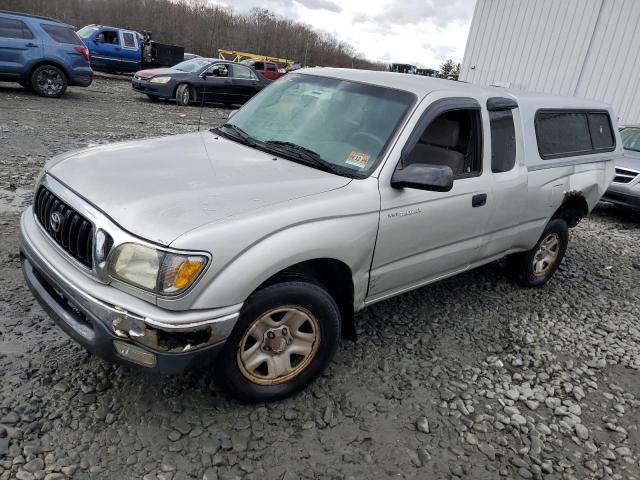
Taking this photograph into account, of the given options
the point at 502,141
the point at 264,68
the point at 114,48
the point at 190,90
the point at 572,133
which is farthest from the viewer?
the point at 264,68

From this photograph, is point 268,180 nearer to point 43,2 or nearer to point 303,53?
point 43,2

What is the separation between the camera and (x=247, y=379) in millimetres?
2623

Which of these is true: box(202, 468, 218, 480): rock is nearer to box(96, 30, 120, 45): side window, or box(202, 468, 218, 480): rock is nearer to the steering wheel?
the steering wheel

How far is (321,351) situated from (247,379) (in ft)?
1.48

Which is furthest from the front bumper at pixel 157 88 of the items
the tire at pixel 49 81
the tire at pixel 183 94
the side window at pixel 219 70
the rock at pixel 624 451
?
the rock at pixel 624 451

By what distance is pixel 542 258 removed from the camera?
4773mm

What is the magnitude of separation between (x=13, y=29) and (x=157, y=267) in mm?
12185

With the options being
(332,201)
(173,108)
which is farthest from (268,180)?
(173,108)

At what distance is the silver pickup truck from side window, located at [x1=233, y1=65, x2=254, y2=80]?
12778mm

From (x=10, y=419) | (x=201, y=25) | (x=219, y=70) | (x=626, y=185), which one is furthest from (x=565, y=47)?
(x=201, y=25)

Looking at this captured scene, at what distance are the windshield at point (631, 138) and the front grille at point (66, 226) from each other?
912 centimetres

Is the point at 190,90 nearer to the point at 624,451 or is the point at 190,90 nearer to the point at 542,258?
the point at 542,258

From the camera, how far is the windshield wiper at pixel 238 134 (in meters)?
3.40

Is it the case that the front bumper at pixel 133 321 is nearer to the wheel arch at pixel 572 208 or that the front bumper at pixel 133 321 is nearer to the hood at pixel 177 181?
the hood at pixel 177 181
